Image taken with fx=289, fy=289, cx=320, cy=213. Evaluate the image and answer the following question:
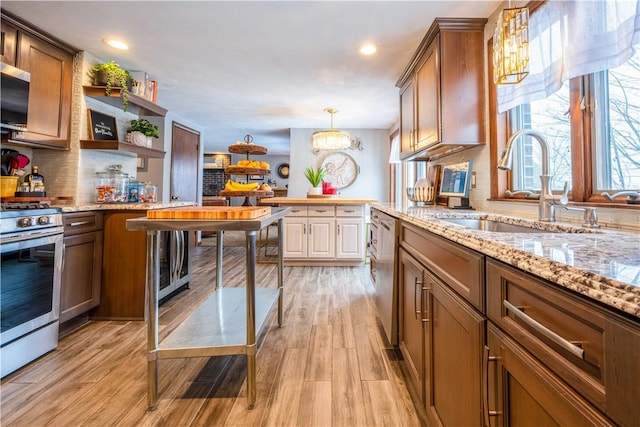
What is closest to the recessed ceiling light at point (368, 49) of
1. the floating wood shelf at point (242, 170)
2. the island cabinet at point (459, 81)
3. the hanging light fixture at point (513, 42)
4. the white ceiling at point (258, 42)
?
the white ceiling at point (258, 42)

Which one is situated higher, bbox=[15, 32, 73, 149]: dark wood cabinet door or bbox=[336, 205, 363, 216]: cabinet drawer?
bbox=[15, 32, 73, 149]: dark wood cabinet door

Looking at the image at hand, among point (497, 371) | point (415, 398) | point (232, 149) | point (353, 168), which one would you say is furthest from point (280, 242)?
point (353, 168)

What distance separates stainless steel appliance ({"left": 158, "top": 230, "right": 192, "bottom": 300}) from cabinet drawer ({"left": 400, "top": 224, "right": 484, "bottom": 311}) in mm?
2149

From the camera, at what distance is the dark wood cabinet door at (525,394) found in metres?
0.48

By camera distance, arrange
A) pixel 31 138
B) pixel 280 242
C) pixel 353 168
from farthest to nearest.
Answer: pixel 353 168 → pixel 280 242 → pixel 31 138

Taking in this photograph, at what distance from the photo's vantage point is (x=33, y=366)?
175cm

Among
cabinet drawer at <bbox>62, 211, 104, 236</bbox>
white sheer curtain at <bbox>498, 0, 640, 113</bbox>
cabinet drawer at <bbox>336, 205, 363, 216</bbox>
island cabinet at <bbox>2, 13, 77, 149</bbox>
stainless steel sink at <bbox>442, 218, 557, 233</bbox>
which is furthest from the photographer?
cabinet drawer at <bbox>336, 205, 363, 216</bbox>

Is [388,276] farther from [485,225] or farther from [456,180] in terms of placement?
[456,180]

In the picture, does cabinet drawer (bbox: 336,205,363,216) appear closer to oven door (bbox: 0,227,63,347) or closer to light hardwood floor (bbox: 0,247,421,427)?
light hardwood floor (bbox: 0,247,421,427)

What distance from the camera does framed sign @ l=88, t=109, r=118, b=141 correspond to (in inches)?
106

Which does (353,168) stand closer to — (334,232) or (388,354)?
(334,232)

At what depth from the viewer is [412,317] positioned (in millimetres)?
1509

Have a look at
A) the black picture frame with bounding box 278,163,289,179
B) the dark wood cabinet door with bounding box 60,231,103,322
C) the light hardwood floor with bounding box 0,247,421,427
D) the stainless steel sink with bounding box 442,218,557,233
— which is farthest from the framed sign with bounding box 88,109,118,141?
the black picture frame with bounding box 278,163,289,179

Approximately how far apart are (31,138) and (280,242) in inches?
82.6
